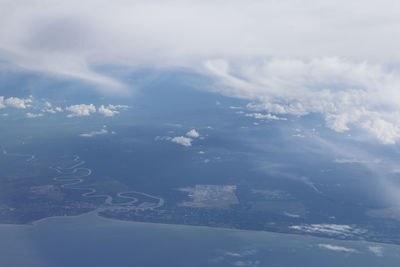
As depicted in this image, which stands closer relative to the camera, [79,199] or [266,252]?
[266,252]

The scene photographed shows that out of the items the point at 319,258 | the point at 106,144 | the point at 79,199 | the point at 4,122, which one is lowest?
the point at 319,258

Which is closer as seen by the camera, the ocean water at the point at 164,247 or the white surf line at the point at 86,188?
the ocean water at the point at 164,247

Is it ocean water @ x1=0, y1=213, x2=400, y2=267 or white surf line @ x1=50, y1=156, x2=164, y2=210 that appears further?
white surf line @ x1=50, y1=156, x2=164, y2=210

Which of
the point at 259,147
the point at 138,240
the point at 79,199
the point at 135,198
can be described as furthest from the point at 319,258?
the point at 259,147

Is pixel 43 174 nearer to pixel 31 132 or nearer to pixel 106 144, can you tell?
pixel 106 144

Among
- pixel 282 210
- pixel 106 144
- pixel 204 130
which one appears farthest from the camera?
pixel 204 130

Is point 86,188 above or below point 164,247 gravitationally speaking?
above

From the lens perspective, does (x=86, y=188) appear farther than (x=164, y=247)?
Yes

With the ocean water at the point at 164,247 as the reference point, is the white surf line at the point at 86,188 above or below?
above
